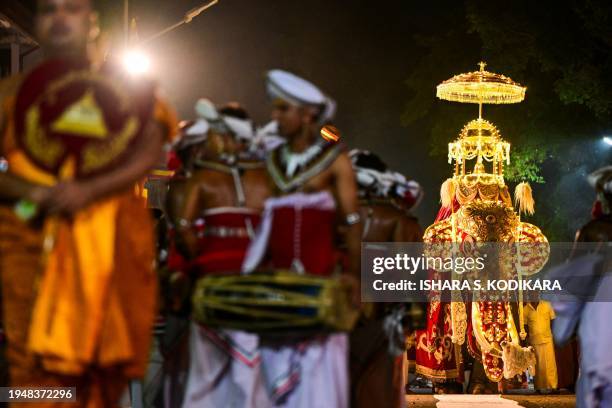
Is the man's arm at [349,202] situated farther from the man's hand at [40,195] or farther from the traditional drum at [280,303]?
the man's hand at [40,195]

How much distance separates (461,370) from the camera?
57.7 feet

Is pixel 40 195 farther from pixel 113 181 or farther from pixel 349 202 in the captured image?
pixel 349 202

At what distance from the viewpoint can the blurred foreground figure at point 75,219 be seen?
5410 millimetres

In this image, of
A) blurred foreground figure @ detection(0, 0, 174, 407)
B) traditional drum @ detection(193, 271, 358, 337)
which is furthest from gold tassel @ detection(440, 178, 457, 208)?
blurred foreground figure @ detection(0, 0, 174, 407)

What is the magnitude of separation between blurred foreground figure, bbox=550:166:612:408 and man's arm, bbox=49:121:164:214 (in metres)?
3.77

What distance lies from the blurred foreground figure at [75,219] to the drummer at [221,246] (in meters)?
1.51

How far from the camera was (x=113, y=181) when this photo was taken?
558 centimetres

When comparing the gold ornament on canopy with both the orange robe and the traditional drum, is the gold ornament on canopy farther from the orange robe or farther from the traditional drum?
the orange robe

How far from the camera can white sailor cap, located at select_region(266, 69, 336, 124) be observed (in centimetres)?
686

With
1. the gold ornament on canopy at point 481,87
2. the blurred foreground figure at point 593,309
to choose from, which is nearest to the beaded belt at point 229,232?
the blurred foreground figure at point 593,309

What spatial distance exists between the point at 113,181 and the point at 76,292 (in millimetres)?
534

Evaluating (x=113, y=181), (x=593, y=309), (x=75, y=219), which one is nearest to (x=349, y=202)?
(x=113, y=181)

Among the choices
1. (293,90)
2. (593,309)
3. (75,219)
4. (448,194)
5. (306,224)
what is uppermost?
(448,194)

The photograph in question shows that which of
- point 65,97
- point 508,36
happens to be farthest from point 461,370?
point 65,97
